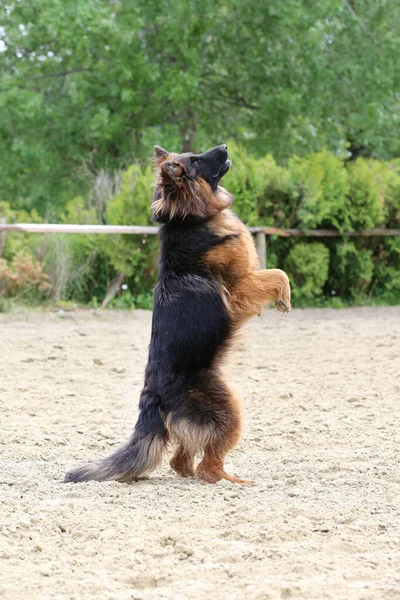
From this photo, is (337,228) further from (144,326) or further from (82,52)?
(82,52)

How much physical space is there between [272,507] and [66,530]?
3.44 feet

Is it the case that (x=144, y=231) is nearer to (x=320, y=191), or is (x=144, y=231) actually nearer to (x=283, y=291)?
(x=320, y=191)

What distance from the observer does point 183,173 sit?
5.07 metres

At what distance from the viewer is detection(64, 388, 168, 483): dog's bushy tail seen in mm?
4844

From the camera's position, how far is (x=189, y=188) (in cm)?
508

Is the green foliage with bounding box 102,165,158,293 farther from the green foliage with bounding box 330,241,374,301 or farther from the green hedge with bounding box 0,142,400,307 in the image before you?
the green foliage with bounding box 330,241,374,301

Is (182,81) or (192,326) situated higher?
(182,81)

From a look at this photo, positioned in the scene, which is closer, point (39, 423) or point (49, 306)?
point (39, 423)

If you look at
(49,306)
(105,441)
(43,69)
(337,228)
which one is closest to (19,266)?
(49,306)

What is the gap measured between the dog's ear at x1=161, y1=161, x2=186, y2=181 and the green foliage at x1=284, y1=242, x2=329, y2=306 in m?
9.02

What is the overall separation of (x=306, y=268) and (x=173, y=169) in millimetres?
9109

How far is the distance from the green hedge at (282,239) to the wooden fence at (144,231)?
147 millimetres

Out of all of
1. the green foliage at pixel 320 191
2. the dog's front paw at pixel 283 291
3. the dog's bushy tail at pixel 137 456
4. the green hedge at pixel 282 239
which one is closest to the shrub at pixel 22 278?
the green hedge at pixel 282 239


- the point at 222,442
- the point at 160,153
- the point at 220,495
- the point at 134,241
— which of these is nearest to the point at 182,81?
the point at 134,241
